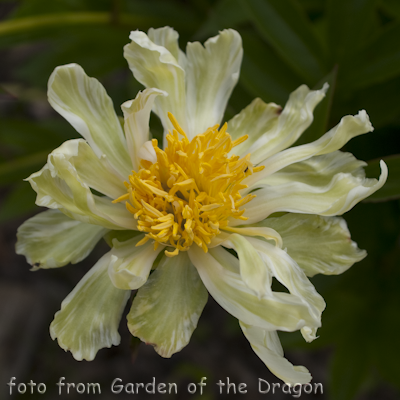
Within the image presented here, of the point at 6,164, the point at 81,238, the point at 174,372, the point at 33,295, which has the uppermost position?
the point at 81,238

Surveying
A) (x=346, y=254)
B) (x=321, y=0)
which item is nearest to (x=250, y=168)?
(x=346, y=254)

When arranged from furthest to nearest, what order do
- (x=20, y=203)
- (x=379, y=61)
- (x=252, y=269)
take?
(x=20, y=203) → (x=379, y=61) → (x=252, y=269)

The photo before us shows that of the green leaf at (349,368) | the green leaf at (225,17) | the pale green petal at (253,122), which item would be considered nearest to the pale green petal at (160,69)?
the pale green petal at (253,122)

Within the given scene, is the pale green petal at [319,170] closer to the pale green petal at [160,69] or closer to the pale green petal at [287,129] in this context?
the pale green petal at [287,129]

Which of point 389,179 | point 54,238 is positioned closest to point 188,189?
point 54,238

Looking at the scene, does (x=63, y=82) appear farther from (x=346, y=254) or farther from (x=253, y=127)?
(x=346, y=254)

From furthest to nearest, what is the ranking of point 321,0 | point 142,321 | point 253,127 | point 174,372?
point 174,372 → point 321,0 → point 253,127 → point 142,321

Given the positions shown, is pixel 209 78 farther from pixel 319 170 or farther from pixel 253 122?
pixel 319 170
